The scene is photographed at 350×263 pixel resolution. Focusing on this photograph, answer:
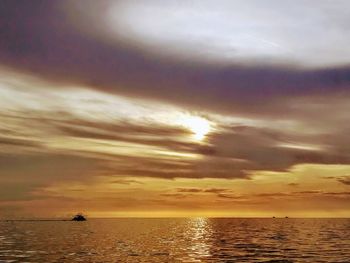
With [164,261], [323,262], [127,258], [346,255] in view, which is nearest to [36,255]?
[127,258]

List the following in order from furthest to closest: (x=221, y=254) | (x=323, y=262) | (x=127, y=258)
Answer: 1. (x=221, y=254)
2. (x=127, y=258)
3. (x=323, y=262)

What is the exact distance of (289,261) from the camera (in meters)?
75.6

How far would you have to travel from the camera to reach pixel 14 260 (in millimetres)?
75125

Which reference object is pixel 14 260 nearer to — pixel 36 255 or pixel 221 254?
pixel 36 255

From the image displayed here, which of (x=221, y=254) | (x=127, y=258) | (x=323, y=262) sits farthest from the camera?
(x=221, y=254)

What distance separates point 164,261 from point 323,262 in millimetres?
24854

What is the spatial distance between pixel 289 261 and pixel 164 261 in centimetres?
1999

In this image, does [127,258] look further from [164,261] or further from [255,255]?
[255,255]

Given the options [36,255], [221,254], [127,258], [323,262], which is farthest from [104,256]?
[323,262]

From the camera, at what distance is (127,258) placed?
262ft

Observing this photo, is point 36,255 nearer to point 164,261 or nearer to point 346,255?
point 164,261

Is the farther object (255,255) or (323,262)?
(255,255)

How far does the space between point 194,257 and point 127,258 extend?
458 inches

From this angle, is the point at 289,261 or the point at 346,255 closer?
the point at 289,261
